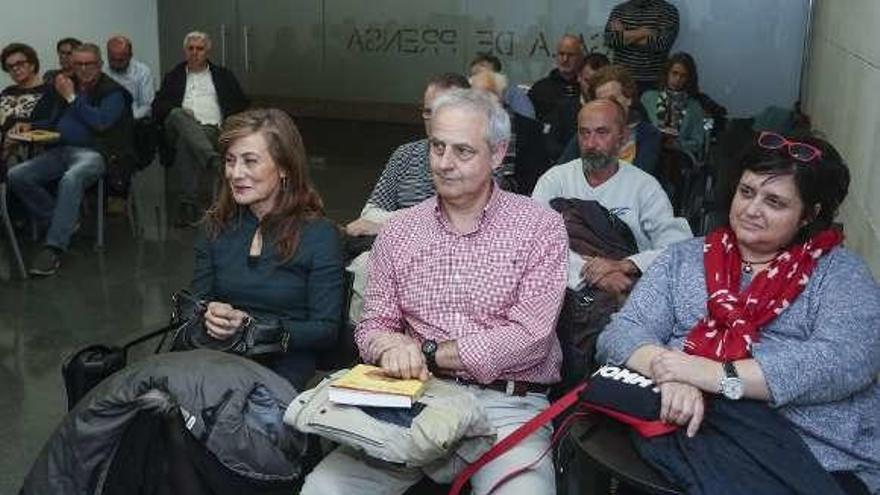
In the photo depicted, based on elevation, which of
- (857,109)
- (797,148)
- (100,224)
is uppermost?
(797,148)

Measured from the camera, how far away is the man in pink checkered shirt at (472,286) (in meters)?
2.41

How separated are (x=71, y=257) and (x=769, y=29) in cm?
685

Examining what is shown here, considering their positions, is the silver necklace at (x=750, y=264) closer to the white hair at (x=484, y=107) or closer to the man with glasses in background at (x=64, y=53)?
the white hair at (x=484, y=107)

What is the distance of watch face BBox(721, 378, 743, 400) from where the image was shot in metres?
2.03

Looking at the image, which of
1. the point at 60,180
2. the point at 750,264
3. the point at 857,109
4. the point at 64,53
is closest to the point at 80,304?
the point at 60,180

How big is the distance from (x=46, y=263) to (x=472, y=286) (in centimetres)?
401

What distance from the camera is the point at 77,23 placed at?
851 cm

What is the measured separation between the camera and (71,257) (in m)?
5.98

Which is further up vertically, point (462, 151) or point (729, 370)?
point (462, 151)

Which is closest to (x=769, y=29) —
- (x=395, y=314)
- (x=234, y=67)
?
(x=234, y=67)

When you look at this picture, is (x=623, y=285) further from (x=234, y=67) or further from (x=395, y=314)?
(x=234, y=67)

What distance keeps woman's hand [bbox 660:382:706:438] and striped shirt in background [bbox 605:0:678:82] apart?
254 inches

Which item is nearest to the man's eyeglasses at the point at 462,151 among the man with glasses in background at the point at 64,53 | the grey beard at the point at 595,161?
the grey beard at the point at 595,161

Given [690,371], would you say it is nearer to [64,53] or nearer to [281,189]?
[281,189]
